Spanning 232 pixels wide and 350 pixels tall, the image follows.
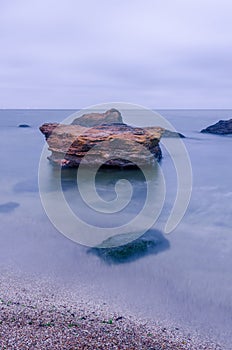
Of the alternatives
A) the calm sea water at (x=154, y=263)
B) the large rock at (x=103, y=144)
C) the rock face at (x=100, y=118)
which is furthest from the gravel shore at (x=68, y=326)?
the rock face at (x=100, y=118)

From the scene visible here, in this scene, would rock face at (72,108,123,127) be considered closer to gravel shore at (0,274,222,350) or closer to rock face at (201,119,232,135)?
rock face at (201,119,232,135)

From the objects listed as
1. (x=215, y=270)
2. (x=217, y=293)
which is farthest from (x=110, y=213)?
(x=217, y=293)

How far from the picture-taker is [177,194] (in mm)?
19750

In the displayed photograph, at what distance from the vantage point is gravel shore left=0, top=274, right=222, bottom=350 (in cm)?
673

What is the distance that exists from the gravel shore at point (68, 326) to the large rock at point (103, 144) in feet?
51.6

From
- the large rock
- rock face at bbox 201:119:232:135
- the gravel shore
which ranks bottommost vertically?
the gravel shore

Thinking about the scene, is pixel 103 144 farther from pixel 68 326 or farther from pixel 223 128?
pixel 223 128

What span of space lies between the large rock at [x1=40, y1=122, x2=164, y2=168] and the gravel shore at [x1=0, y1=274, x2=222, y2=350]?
15.7 m

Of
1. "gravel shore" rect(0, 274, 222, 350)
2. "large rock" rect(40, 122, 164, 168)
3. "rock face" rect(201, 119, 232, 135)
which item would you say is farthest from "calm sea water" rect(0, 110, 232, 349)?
"rock face" rect(201, 119, 232, 135)

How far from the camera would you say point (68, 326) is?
739 centimetres

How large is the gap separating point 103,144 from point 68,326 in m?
17.6

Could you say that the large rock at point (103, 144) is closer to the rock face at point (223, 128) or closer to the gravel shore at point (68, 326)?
the gravel shore at point (68, 326)

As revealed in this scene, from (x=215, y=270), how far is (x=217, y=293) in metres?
1.33

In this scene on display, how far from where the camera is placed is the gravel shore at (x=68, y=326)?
6730 mm
